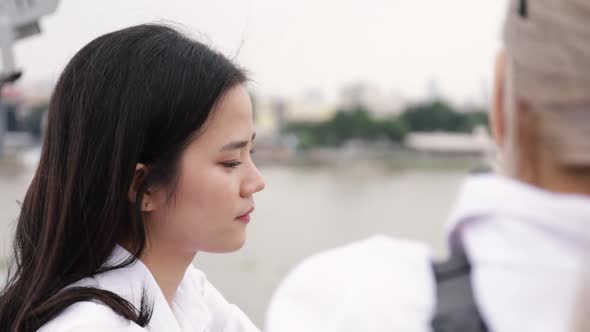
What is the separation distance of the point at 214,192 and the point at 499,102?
18.6 inches

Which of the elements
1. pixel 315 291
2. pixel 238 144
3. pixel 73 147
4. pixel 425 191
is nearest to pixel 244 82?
pixel 238 144

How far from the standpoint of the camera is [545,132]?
387 millimetres

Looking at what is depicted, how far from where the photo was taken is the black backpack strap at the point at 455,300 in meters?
0.39

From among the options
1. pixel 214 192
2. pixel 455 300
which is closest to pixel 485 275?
pixel 455 300

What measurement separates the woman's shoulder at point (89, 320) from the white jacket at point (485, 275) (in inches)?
15.4

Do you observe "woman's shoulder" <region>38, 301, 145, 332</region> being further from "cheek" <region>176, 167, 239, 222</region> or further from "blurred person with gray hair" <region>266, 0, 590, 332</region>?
"blurred person with gray hair" <region>266, 0, 590, 332</region>

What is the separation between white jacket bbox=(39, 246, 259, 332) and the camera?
76cm

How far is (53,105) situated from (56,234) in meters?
0.16

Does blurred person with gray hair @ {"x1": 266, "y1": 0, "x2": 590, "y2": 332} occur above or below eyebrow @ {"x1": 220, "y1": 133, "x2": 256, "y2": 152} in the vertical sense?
above

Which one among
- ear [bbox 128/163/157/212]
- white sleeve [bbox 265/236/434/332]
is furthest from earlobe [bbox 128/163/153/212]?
white sleeve [bbox 265/236/434/332]

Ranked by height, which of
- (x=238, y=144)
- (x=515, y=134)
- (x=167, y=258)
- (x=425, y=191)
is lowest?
(x=425, y=191)

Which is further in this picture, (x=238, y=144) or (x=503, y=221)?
(x=238, y=144)

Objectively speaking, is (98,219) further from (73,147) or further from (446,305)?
(446,305)

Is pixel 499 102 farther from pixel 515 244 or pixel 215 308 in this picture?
pixel 215 308
